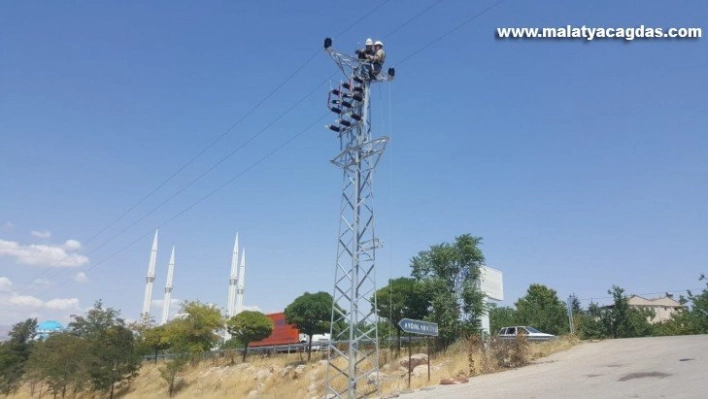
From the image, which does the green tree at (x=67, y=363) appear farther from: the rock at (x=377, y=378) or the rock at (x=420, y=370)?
the rock at (x=420, y=370)

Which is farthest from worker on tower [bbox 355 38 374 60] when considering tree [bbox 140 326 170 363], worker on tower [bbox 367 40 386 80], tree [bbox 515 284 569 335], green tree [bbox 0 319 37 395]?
green tree [bbox 0 319 37 395]

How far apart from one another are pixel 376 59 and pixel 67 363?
1512 inches

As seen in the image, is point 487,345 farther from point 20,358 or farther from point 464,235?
point 20,358

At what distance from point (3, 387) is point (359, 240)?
56107mm

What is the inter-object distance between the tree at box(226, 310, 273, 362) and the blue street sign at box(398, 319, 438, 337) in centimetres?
2994

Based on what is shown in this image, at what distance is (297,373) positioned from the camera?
1278 inches

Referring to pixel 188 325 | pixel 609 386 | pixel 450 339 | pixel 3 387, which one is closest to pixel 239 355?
pixel 188 325

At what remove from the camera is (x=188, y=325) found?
44031 millimetres

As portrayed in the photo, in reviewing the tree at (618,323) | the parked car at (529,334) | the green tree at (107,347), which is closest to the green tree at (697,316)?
the tree at (618,323)

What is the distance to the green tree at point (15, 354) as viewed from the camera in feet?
185

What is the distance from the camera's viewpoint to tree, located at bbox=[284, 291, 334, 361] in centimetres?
3944

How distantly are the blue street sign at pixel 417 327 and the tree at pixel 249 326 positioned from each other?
2994 cm

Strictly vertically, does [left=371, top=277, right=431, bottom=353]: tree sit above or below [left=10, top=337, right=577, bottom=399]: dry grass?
above

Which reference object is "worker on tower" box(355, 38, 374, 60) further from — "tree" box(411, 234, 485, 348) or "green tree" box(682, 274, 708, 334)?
"green tree" box(682, 274, 708, 334)
